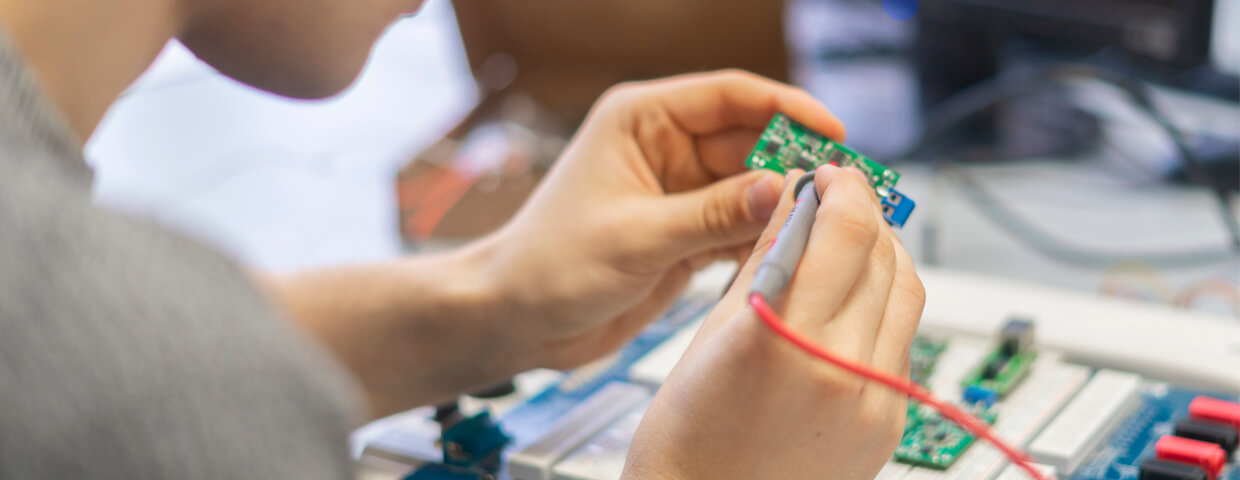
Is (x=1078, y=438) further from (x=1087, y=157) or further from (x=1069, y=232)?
(x=1087, y=157)

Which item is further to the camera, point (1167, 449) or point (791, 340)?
point (1167, 449)

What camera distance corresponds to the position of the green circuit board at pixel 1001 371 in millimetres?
712

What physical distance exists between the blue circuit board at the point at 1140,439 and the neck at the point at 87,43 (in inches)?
24.3

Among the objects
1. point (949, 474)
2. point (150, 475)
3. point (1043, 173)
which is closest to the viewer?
point (150, 475)

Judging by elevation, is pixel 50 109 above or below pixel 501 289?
above

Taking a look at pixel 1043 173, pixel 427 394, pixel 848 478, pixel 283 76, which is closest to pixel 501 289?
pixel 427 394

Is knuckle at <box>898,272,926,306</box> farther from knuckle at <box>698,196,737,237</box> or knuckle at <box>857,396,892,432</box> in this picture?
knuckle at <box>698,196,737,237</box>

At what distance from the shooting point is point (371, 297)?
2.79 ft

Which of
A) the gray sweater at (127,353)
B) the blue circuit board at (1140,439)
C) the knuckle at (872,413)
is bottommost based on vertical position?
the blue circuit board at (1140,439)

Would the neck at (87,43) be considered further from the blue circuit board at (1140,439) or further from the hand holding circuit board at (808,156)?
the blue circuit board at (1140,439)

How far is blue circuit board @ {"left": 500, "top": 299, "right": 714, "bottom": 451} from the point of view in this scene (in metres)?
0.74

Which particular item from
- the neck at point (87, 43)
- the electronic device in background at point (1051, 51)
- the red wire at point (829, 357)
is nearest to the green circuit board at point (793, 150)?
the red wire at point (829, 357)

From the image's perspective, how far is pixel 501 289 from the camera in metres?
0.83

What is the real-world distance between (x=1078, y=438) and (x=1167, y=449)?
0.16 ft
